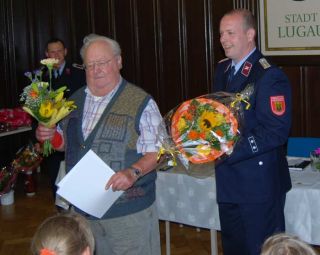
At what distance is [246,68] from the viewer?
2.91 m

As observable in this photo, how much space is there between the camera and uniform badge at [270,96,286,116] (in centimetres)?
278

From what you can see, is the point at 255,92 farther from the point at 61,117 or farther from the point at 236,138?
the point at 61,117

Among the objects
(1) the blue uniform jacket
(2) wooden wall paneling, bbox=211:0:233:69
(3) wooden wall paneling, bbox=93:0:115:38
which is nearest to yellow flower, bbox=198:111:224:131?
(1) the blue uniform jacket

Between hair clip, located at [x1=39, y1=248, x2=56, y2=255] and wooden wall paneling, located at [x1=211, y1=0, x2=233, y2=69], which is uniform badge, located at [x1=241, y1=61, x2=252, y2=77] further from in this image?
wooden wall paneling, located at [x1=211, y1=0, x2=233, y2=69]

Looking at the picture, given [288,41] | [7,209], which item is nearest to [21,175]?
[7,209]

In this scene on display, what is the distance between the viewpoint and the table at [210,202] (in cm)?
329

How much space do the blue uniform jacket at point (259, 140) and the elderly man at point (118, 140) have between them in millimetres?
440

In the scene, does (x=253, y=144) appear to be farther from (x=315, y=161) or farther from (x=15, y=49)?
(x=15, y=49)

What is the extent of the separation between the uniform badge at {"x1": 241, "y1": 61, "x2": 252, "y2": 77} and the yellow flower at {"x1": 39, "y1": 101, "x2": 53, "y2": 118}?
982 mm

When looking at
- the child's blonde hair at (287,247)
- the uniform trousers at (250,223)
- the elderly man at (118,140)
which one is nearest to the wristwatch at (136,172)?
the elderly man at (118,140)

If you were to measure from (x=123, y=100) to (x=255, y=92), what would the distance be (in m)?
0.66

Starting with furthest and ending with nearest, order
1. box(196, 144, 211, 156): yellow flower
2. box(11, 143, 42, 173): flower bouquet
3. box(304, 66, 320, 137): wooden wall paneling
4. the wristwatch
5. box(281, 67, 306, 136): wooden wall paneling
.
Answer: box(11, 143, 42, 173): flower bouquet → box(281, 67, 306, 136): wooden wall paneling → box(304, 66, 320, 137): wooden wall paneling → the wristwatch → box(196, 144, 211, 156): yellow flower

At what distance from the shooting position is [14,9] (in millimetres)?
7754

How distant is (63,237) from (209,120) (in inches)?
35.9
